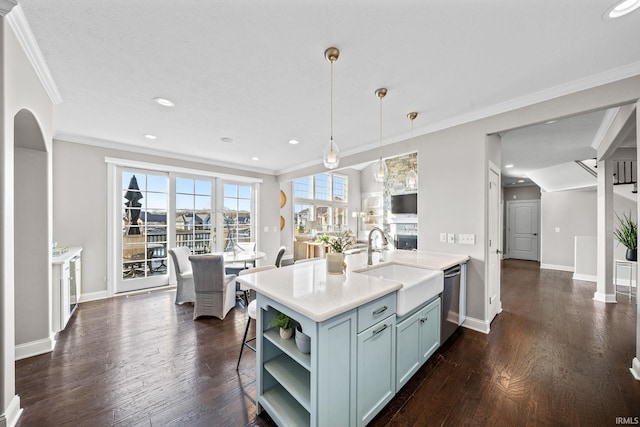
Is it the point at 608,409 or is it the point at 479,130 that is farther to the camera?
the point at 479,130

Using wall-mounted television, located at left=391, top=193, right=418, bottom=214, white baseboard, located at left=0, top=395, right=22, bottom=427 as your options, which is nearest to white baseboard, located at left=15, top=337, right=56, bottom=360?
white baseboard, located at left=0, top=395, right=22, bottom=427

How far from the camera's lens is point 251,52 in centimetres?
180

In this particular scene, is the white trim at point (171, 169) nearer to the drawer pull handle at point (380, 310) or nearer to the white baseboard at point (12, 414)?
the white baseboard at point (12, 414)

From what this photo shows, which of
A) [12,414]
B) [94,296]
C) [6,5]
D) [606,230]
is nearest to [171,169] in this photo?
[94,296]

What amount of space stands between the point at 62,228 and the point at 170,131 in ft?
7.54

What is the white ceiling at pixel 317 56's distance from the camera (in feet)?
4.73

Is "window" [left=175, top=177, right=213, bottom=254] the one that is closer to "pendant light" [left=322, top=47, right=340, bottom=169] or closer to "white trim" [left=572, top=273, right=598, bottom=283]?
"pendant light" [left=322, top=47, right=340, bottom=169]

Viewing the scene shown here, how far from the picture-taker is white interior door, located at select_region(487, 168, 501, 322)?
284cm

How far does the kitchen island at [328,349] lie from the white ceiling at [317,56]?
171cm

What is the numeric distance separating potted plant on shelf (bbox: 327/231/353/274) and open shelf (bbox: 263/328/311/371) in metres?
0.63

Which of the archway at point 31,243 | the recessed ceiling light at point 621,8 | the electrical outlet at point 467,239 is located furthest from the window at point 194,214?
the recessed ceiling light at point 621,8

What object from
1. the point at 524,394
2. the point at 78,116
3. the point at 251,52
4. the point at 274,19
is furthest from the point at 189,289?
the point at 524,394

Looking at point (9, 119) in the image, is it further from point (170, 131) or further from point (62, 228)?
point (62, 228)

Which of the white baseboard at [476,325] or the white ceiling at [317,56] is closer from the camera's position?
the white ceiling at [317,56]
